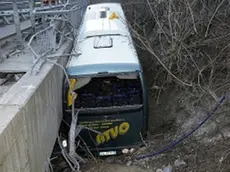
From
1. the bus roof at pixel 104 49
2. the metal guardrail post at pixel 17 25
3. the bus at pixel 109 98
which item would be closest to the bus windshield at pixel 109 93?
the bus at pixel 109 98

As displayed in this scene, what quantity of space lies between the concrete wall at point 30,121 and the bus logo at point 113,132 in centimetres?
103

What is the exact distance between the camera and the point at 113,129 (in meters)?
8.08

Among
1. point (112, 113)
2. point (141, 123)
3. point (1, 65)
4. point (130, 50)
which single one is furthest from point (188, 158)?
point (1, 65)

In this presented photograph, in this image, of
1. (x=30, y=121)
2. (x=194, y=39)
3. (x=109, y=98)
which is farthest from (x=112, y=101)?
(x=194, y=39)

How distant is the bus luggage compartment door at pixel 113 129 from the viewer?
25.9ft

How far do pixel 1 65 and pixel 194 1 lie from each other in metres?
5.08

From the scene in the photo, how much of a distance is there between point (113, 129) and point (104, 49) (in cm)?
184

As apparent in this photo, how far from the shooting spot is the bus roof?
24.8 ft

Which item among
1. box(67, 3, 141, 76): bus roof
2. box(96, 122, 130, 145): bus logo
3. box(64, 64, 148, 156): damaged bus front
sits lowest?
box(96, 122, 130, 145): bus logo

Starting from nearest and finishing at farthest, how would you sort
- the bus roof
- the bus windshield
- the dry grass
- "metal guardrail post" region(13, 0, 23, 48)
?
the bus roof < the bus windshield < "metal guardrail post" region(13, 0, 23, 48) < the dry grass

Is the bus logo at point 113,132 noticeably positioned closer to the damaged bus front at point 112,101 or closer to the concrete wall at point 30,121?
the damaged bus front at point 112,101

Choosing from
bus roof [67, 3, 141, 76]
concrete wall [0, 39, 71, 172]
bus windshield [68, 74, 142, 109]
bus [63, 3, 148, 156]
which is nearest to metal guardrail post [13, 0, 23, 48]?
bus roof [67, 3, 141, 76]

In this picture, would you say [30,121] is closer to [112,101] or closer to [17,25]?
[112,101]

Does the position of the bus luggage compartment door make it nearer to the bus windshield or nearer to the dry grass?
the bus windshield
